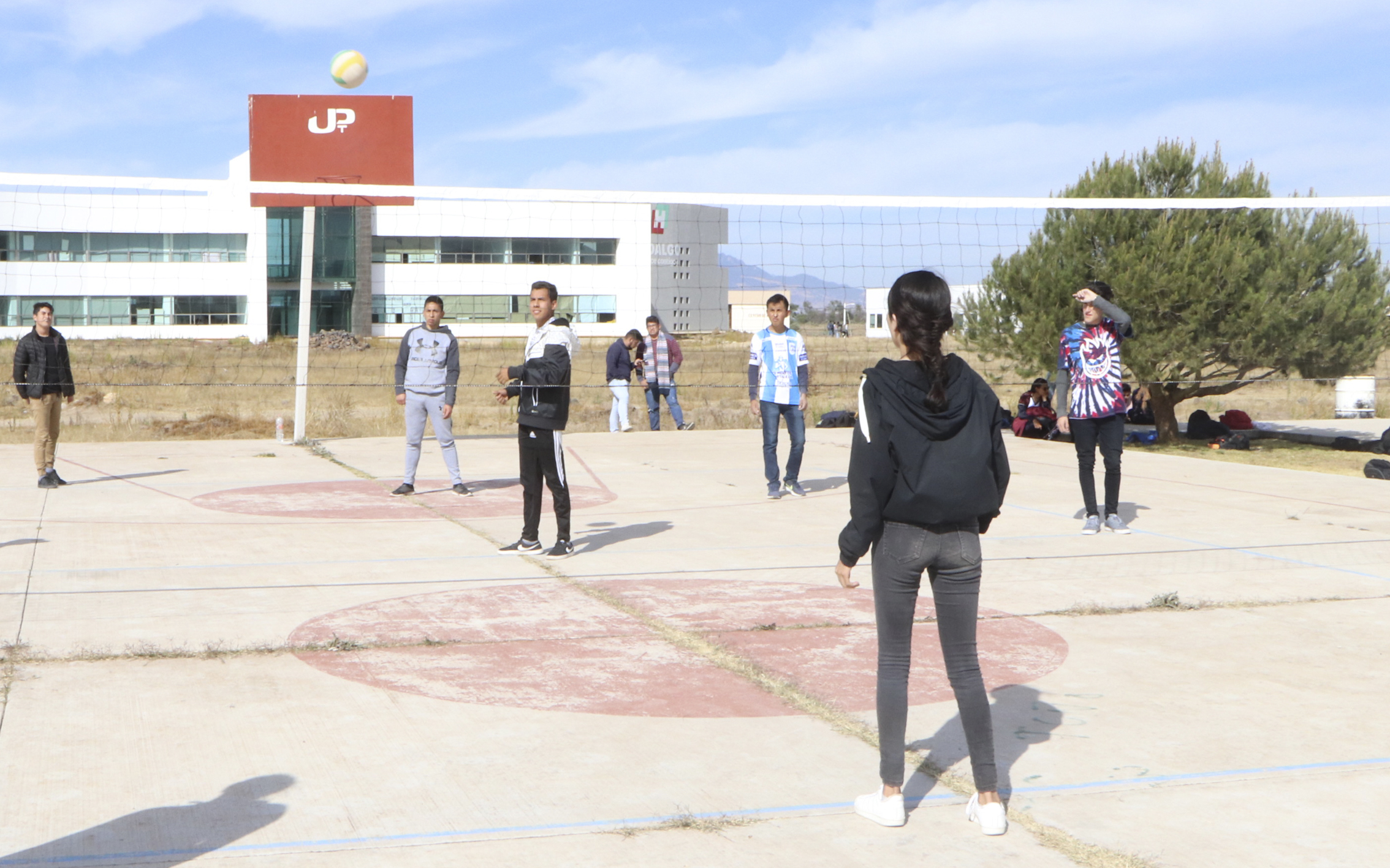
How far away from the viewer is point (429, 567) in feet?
24.7

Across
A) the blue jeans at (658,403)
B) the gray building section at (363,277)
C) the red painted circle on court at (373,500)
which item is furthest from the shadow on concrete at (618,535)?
the gray building section at (363,277)

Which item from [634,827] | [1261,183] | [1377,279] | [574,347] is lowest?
[634,827]

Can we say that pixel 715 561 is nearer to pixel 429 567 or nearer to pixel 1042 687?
pixel 429 567

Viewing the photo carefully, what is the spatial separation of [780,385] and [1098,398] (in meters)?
2.84

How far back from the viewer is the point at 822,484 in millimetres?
12094

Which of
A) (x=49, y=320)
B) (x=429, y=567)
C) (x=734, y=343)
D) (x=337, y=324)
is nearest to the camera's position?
(x=429, y=567)

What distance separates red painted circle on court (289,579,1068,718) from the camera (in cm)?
489

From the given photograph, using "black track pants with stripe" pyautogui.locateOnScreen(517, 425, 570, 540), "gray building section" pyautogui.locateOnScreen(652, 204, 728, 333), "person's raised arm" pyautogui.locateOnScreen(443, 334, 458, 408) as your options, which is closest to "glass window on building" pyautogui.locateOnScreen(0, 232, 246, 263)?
"gray building section" pyautogui.locateOnScreen(652, 204, 728, 333)

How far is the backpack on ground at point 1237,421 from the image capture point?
1845 cm

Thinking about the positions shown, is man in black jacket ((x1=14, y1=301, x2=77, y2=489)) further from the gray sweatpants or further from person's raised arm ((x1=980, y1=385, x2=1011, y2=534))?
person's raised arm ((x1=980, y1=385, x2=1011, y2=534))

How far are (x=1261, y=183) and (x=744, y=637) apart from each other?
47.6 ft

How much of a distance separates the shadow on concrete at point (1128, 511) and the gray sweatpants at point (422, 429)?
503 cm

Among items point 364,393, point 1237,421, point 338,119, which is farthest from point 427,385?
point 338,119

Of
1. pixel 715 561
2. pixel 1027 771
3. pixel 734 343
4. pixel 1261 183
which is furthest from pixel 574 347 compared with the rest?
pixel 734 343
